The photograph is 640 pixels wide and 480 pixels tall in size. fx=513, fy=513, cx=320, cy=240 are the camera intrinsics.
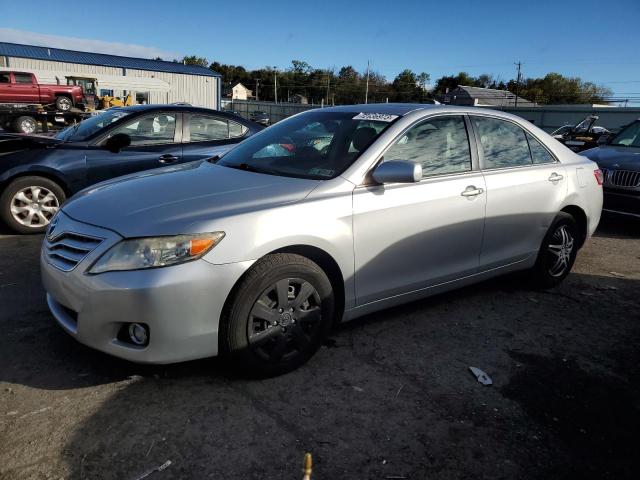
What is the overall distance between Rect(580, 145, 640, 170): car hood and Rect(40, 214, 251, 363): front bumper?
6582mm

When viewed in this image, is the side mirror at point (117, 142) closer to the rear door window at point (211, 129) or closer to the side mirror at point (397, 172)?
the rear door window at point (211, 129)

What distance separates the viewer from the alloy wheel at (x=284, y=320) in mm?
2787

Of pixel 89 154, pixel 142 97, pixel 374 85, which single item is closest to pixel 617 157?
pixel 89 154

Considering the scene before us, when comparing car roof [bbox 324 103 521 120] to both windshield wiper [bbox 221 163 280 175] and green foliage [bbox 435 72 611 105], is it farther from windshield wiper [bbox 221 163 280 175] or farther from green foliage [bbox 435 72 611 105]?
green foliage [bbox 435 72 611 105]

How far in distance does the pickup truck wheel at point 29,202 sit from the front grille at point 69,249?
10.9 ft

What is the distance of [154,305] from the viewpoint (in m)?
2.49

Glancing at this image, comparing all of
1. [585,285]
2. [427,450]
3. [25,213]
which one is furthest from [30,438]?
[585,285]

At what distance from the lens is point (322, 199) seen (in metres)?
3.02

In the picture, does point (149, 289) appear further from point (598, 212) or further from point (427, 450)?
point (598, 212)

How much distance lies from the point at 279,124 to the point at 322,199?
1456mm

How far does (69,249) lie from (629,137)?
8437mm

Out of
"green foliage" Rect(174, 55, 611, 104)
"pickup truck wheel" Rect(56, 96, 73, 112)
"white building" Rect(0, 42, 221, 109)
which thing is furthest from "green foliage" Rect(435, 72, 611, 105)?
"pickup truck wheel" Rect(56, 96, 73, 112)

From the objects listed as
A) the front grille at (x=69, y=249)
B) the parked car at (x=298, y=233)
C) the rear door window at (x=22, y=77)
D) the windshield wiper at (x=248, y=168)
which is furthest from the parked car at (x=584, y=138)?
the rear door window at (x=22, y=77)

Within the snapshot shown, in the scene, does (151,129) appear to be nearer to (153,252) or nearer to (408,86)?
(153,252)
